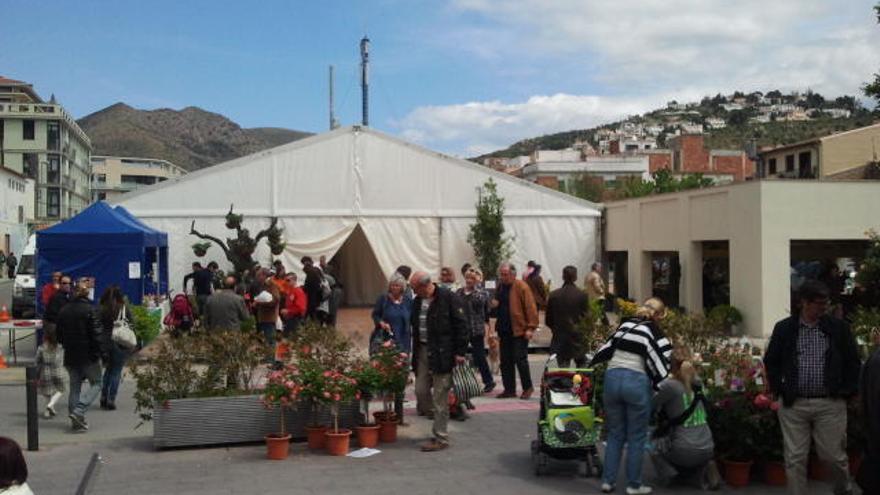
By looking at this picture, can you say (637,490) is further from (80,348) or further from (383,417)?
(80,348)

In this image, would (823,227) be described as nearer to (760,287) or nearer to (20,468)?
(760,287)

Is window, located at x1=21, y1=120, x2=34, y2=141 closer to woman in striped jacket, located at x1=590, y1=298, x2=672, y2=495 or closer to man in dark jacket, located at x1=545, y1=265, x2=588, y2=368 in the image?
man in dark jacket, located at x1=545, y1=265, x2=588, y2=368

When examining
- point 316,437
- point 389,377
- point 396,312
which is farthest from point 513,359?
point 316,437

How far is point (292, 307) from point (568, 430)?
29.6 feet

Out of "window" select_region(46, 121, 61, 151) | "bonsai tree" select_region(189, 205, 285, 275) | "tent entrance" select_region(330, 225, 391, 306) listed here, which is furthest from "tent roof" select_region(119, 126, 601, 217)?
"window" select_region(46, 121, 61, 151)

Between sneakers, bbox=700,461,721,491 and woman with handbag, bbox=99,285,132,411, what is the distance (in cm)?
775

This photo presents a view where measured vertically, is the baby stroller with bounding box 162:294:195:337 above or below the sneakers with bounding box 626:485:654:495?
above

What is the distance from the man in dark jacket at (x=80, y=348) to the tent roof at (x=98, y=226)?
275 inches

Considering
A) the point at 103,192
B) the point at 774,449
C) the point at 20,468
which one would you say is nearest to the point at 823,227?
the point at 774,449

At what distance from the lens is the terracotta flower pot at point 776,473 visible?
759 cm

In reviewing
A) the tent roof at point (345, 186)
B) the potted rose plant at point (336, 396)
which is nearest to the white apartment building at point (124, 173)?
the tent roof at point (345, 186)

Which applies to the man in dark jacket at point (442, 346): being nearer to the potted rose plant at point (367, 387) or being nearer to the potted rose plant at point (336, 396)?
the potted rose plant at point (367, 387)

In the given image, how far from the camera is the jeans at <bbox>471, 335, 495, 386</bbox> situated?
12391 mm

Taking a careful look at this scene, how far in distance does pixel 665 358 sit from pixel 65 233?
44.8 ft
